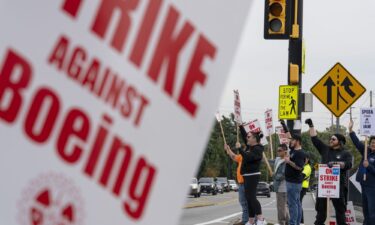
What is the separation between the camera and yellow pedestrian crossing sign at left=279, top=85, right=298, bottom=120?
465 inches

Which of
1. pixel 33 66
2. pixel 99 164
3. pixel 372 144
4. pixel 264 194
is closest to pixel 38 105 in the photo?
pixel 33 66

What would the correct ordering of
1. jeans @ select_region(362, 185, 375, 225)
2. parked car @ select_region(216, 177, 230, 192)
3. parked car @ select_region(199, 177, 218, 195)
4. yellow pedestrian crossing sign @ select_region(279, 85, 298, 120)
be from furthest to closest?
parked car @ select_region(216, 177, 230, 192) → parked car @ select_region(199, 177, 218, 195) → yellow pedestrian crossing sign @ select_region(279, 85, 298, 120) → jeans @ select_region(362, 185, 375, 225)

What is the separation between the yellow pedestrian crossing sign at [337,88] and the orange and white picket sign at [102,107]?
1118cm

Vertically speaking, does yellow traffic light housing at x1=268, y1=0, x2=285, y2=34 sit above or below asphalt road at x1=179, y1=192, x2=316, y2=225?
above

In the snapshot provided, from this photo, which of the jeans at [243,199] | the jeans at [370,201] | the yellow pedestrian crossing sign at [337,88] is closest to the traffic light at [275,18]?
the yellow pedestrian crossing sign at [337,88]

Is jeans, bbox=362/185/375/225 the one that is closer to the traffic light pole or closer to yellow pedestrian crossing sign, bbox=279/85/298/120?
the traffic light pole

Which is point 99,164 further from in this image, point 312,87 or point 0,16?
point 312,87

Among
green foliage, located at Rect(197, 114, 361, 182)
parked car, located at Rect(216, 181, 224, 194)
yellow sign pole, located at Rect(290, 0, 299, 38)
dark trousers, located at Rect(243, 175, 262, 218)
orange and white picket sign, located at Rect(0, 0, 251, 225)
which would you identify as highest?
green foliage, located at Rect(197, 114, 361, 182)

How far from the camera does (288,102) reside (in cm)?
1187

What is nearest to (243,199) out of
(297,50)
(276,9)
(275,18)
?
(297,50)

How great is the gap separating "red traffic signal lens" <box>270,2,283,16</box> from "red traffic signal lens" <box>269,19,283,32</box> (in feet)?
0.36

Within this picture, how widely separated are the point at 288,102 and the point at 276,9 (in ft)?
6.15

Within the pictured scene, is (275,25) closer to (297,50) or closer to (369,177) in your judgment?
(297,50)

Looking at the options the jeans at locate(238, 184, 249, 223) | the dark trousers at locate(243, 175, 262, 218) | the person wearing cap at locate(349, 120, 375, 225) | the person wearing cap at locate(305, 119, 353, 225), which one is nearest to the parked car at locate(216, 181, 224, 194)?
the jeans at locate(238, 184, 249, 223)
